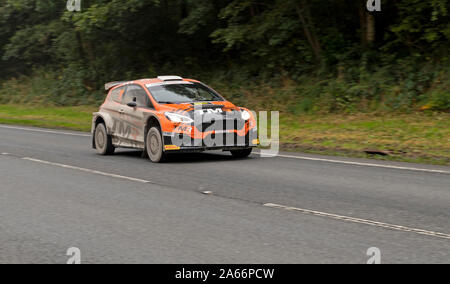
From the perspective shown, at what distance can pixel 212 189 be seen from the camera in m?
9.85

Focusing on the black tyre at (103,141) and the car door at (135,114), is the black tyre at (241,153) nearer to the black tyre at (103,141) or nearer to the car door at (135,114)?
the car door at (135,114)

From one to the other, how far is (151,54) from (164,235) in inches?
1122

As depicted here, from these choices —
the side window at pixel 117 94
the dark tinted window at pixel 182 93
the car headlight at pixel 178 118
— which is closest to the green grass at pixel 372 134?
the dark tinted window at pixel 182 93

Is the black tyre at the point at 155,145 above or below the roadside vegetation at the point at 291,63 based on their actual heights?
below

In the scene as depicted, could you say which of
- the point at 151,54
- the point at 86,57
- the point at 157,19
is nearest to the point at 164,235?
the point at 157,19

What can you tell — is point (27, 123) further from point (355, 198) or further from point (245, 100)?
point (355, 198)

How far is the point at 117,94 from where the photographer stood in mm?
15211

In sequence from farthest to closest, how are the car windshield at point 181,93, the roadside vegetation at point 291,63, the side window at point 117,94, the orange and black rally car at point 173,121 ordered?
the roadside vegetation at point 291,63
the side window at point 117,94
the car windshield at point 181,93
the orange and black rally car at point 173,121

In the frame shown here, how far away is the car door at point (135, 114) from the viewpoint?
45.3 feet

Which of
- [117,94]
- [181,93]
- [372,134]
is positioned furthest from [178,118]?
[372,134]

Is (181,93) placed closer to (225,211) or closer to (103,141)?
(103,141)

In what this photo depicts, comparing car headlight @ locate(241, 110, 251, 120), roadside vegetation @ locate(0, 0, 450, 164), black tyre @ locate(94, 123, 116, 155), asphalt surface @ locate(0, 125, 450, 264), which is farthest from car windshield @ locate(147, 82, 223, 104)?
roadside vegetation @ locate(0, 0, 450, 164)
